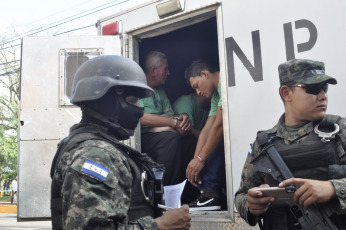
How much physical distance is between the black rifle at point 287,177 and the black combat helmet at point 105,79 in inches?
29.0

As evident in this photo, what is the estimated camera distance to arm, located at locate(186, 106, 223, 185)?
3.81m

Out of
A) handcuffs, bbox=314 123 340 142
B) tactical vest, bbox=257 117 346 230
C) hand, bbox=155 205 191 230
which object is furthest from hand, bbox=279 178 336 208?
hand, bbox=155 205 191 230

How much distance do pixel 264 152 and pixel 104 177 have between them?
3.41 feet

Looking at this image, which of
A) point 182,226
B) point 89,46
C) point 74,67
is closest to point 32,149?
point 74,67

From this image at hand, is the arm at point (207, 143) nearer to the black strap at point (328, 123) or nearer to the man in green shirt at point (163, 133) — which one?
the man in green shirt at point (163, 133)

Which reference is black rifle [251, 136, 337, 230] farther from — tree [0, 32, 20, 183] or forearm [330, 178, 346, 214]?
tree [0, 32, 20, 183]

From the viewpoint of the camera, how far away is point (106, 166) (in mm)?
1562

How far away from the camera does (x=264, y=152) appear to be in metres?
2.22

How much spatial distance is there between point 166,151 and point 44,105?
1.28 meters

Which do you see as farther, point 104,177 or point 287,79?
point 287,79

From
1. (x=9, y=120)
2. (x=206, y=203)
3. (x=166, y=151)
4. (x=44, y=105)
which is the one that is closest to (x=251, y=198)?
(x=206, y=203)

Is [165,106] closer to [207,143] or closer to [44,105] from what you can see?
[207,143]

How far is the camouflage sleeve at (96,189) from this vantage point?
147 cm

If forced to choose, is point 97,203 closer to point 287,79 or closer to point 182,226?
point 182,226
